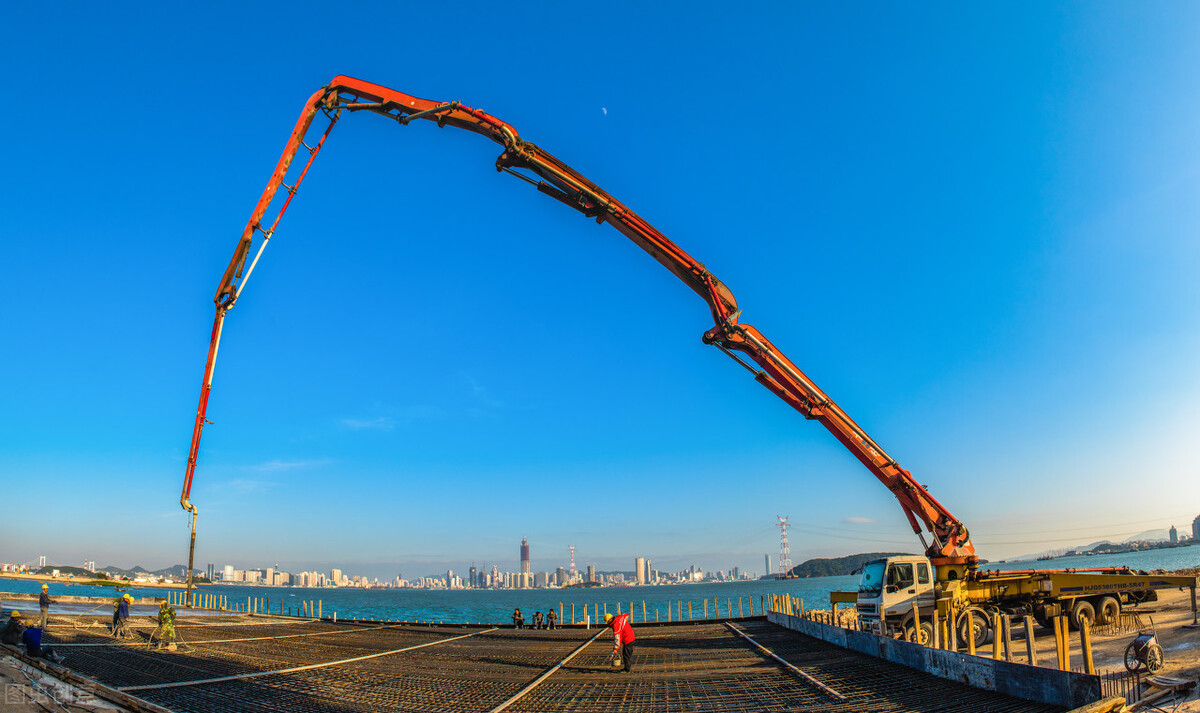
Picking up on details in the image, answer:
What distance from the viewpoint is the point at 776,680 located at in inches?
557

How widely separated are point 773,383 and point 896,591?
25.1 ft

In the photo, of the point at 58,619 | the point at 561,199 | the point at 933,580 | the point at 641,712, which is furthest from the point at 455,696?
the point at 58,619

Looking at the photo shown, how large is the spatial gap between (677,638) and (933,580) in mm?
9510

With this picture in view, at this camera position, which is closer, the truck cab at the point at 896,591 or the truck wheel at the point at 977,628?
the truck cab at the point at 896,591

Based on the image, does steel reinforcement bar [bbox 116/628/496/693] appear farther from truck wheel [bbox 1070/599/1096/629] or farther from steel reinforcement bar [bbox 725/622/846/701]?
truck wheel [bbox 1070/599/1096/629]

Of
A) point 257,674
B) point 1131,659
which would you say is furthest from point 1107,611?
point 257,674

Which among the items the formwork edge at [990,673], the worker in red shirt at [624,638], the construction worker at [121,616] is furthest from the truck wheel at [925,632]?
the construction worker at [121,616]

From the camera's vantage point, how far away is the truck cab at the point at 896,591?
1980cm

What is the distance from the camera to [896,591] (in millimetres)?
19953

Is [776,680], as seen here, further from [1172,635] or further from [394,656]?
[1172,635]

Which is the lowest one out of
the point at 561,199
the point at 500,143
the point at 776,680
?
the point at 776,680

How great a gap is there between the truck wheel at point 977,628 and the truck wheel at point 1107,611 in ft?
13.9

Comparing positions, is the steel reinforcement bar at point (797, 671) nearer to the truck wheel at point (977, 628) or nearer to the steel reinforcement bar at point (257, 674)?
the truck wheel at point (977, 628)

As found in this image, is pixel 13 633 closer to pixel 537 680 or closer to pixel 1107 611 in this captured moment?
pixel 537 680
